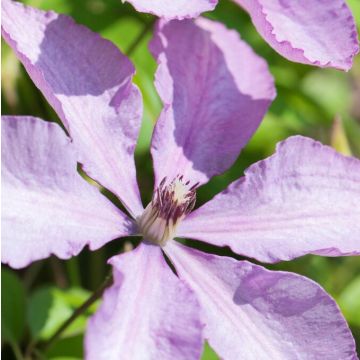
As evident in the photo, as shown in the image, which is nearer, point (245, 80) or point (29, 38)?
point (29, 38)

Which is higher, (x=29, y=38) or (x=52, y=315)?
(x=29, y=38)

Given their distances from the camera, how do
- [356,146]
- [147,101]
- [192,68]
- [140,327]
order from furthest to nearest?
[356,146] → [147,101] → [192,68] → [140,327]

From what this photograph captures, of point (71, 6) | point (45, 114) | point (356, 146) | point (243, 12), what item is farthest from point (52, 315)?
point (356, 146)

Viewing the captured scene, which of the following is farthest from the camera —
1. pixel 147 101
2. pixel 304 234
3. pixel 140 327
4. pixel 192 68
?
pixel 147 101

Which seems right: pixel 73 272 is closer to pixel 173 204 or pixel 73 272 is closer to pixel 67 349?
pixel 67 349

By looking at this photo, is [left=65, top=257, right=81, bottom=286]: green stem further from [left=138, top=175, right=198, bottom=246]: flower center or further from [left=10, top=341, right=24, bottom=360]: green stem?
[left=138, top=175, right=198, bottom=246]: flower center

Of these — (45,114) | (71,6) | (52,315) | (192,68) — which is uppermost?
(192,68)

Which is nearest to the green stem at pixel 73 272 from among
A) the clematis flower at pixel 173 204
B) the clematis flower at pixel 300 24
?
the clematis flower at pixel 173 204

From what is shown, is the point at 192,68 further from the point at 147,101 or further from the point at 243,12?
the point at 243,12

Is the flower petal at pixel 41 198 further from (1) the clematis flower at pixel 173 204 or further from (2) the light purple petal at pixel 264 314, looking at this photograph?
(2) the light purple petal at pixel 264 314
